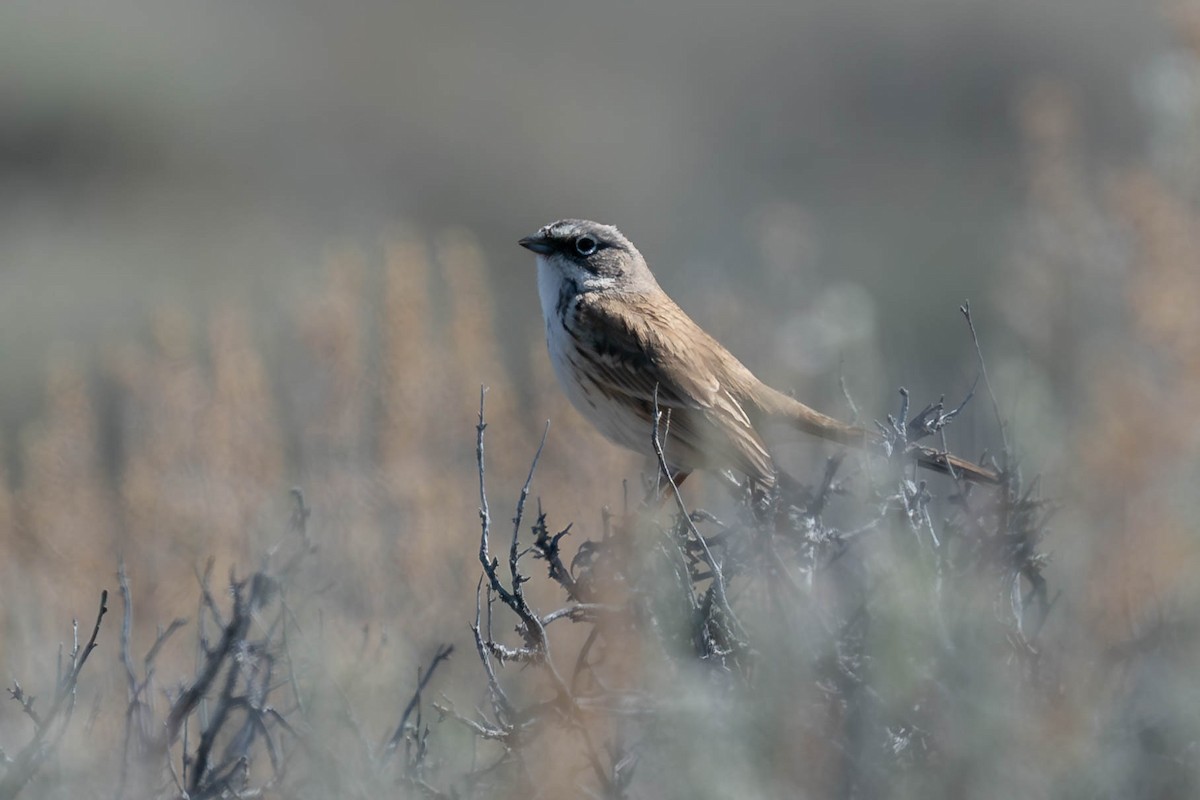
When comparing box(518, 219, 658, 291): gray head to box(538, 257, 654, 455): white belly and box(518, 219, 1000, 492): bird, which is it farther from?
box(538, 257, 654, 455): white belly

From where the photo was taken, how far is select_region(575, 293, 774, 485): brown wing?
20.0 ft

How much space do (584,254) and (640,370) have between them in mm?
738

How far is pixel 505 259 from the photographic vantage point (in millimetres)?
22109

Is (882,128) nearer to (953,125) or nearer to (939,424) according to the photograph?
(953,125)

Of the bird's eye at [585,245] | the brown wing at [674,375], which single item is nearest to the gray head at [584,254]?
the bird's eye at [585,245]

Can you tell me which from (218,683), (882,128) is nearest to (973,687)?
(218,683)

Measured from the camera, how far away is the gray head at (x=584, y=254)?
6711 millimetres

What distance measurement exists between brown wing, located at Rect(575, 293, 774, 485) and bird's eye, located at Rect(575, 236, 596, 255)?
261mm

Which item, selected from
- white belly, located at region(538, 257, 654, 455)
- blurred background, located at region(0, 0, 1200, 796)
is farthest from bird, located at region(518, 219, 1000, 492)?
blurred background, located at region(0, 0, 1200, 796)

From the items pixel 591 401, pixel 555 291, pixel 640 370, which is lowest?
pixel 591 401

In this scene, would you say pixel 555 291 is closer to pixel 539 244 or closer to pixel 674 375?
pixel 539 244

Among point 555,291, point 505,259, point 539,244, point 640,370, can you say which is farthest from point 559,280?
point 505,259

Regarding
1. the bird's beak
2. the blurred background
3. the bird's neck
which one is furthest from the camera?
the bird's beak

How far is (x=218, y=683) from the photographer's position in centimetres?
546
